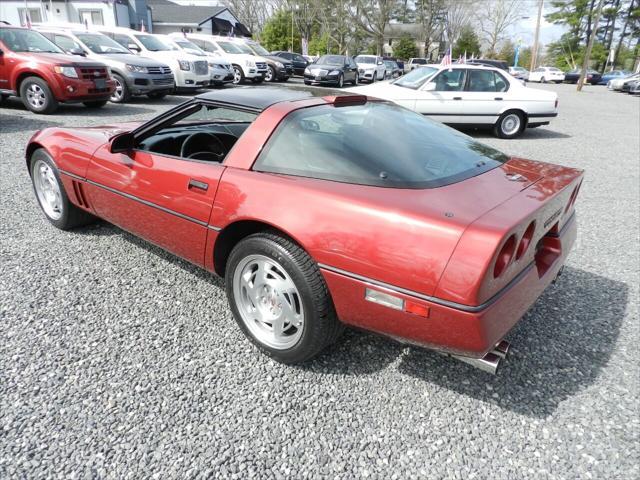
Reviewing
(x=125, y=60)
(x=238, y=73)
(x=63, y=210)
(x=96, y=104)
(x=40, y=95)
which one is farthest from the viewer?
(x=238, y=73)

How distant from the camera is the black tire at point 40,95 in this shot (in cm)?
866

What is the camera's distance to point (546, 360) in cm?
248

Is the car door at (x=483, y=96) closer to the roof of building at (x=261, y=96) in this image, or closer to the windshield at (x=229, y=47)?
the roof of building at (x=261, y=96)

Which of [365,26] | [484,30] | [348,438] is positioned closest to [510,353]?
[348,438]

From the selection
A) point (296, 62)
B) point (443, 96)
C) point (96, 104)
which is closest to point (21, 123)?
point (96, 104)

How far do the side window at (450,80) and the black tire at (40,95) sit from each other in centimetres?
768

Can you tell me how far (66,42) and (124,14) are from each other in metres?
28.9

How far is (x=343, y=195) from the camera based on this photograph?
6.59 ft

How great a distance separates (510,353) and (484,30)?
231ft

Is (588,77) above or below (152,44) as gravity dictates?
below

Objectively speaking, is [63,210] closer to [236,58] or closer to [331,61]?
[236,58]

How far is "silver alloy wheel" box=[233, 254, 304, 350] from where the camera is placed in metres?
2.25

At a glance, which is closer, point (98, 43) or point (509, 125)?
point (509, 125)

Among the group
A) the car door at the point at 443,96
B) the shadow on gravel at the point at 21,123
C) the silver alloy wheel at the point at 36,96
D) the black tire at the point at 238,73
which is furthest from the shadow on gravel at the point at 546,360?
the black tire at the point at 238,73
